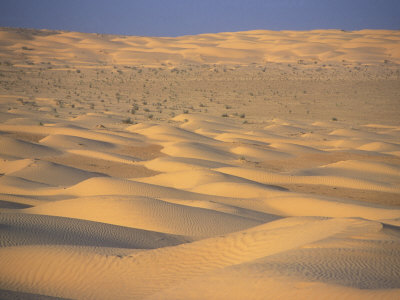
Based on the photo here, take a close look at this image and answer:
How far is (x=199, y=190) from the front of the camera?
10031 mm

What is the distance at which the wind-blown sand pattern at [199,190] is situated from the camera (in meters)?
4.44

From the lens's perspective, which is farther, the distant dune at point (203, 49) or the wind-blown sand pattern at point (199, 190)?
the distant dune at point (203, 49)

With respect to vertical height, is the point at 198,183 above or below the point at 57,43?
below

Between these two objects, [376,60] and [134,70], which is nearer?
[134,70]

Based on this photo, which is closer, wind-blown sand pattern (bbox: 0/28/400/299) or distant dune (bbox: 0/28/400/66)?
wind-blown sand pattern (bbox: 0/28/400/299)

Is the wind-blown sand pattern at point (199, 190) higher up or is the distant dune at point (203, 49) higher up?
the distant dune at point (203, 49)

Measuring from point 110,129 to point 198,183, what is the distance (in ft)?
29.3

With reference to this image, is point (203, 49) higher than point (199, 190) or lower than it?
higher

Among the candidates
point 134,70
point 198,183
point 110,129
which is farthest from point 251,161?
point 134,70

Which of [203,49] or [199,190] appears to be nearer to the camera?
[199,190]

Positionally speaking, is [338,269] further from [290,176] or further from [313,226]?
[290,176]

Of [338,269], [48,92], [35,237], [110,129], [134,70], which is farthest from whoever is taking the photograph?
[134,70]

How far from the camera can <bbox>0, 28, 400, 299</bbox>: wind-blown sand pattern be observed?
14.6 feet

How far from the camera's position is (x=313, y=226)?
19.9ft
